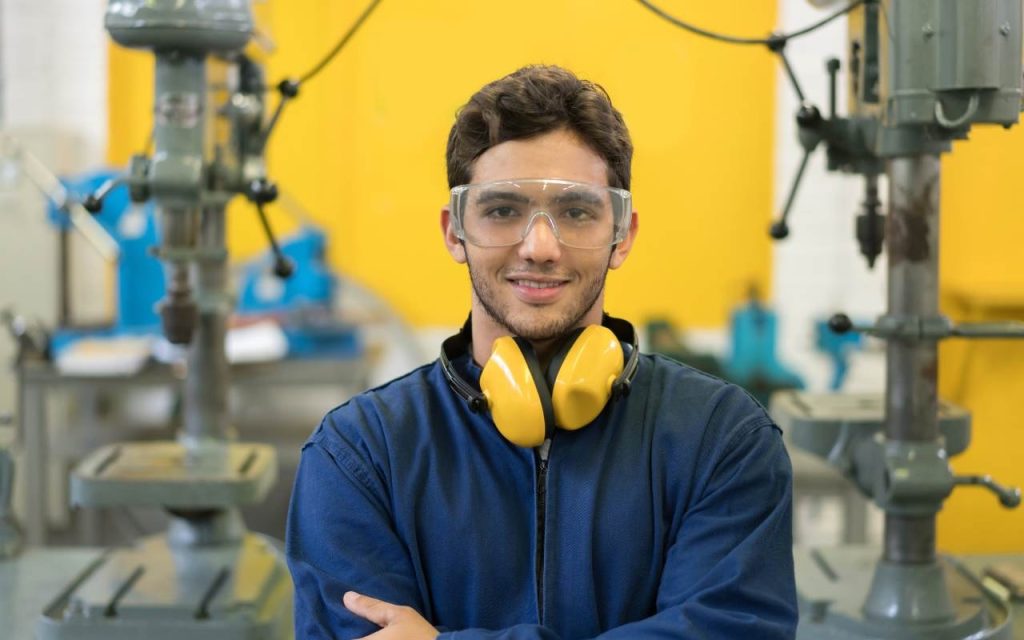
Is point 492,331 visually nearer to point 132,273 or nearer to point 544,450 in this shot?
point 544,450

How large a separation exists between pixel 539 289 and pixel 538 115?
18cm

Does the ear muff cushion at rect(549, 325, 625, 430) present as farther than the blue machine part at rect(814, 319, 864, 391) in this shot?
No

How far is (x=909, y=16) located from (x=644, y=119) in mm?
3331

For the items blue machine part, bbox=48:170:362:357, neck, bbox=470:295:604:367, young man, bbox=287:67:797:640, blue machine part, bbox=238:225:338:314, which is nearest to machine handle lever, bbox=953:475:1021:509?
young man, bbox=287:67:797:640

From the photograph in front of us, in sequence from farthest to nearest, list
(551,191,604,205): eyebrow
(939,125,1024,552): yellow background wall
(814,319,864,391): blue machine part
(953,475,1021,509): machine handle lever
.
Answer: (814,319,864,391): blue machine part < (939,125,1024,552): yellow background wall < (953,475,1021,509): machine handle lever < (551,191,604,205): eyebrow

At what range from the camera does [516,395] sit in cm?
125

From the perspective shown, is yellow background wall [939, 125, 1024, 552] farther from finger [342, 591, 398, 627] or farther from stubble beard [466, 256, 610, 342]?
finger [342, 591, 398, 627]

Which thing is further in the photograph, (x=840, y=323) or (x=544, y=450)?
(x=840, y=323)

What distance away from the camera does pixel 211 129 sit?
202 cm

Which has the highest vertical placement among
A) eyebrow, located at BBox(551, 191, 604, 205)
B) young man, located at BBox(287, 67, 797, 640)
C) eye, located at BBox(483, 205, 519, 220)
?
eyebrow, located at BBox(551, 191, 604, 205)

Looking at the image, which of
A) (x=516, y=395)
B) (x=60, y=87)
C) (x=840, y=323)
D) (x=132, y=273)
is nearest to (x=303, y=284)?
(x=132, y=273)

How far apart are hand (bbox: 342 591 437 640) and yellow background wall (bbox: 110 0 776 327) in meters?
3.52

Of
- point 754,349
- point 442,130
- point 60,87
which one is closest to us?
point 754,349

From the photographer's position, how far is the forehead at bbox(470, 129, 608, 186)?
1306mm
